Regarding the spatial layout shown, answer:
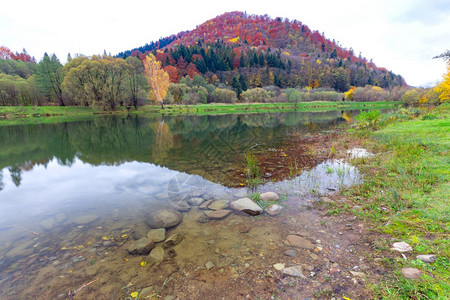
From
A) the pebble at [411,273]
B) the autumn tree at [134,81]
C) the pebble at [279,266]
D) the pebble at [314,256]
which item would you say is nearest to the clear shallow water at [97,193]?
the pebble at [279,266]

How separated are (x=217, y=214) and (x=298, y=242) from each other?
6.66 ft

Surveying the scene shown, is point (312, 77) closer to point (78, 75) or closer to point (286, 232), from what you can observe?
point (78, 75)

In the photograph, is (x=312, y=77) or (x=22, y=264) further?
(x=312, y=77)

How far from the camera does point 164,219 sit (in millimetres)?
4977

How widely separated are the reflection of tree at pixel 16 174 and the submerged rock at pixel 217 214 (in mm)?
7759

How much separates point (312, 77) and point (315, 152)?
4840 inches

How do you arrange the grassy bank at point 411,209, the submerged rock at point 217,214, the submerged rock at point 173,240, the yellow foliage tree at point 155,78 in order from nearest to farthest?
the grassy bank at point 411,209
the submerged rock at point 173,240
the submerged rock at point 217,214
the yellow foliage tree at point 155,78

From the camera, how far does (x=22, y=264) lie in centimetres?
373

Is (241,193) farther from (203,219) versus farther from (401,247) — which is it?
(401,247)

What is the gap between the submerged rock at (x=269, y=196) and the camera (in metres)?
5.85

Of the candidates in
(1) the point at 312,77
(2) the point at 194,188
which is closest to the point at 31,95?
(2) the point at 194,188

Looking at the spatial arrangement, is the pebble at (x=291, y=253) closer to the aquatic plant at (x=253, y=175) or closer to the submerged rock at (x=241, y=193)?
the submerged rock at (x=241, y=193)

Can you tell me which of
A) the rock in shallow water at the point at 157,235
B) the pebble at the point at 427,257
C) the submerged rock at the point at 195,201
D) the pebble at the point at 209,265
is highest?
the pebble at the point at 427,257

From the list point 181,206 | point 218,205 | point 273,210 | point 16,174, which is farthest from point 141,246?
point 16,174
